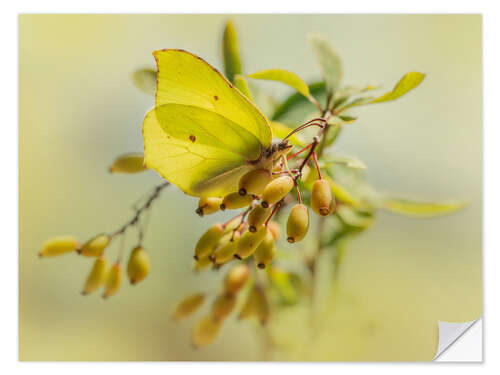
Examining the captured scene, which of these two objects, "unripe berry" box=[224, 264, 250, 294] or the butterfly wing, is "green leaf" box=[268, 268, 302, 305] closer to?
"unripe berry" box=[224, 264, 250, 294]

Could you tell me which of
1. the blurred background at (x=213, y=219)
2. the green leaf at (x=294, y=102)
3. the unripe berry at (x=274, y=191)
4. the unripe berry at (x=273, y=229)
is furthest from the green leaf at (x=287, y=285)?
the unripe berry at (x=274, y=191)

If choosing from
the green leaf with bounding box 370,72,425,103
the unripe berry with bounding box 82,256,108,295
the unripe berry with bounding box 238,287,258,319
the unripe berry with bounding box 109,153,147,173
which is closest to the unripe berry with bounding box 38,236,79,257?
the unripe berry with bounding box 82,256,108,295

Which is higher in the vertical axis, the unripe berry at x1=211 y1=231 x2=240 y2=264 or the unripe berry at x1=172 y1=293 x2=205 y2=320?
the unripe berry at x1=211 y1=231 x2=240 y2=264

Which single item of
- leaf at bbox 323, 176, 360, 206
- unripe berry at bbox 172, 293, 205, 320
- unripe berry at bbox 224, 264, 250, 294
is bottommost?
unripe berry at bbox 172, 293, 205, 320
